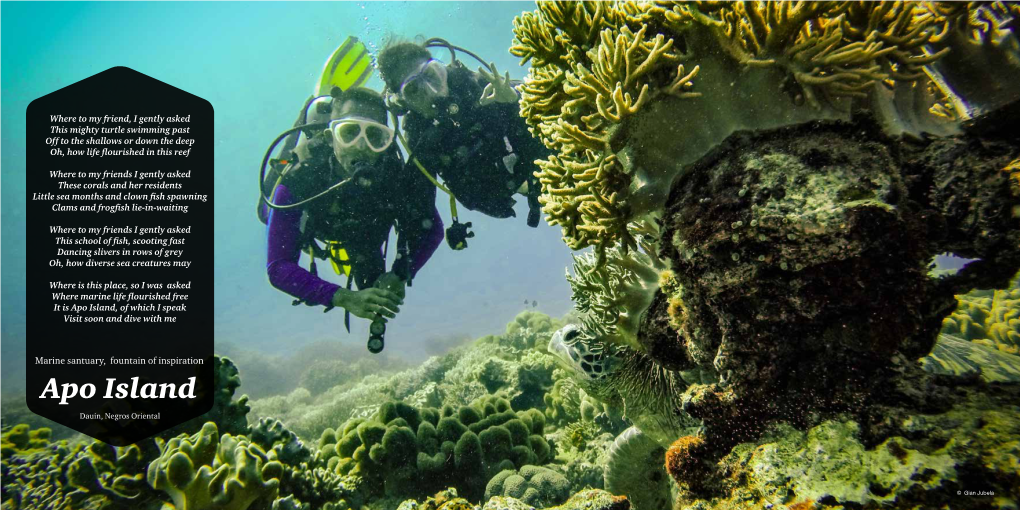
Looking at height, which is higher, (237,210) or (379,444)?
(237,210)

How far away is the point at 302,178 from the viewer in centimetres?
607

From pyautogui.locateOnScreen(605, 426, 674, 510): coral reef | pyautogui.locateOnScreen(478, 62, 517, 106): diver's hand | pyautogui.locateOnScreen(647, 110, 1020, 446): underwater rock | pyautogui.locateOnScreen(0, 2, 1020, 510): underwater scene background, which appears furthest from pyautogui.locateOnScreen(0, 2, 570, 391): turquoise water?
pyautogui.locateOnScreen(647, 110, 1020, 446): underwater rock

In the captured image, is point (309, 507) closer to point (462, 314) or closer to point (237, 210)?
point (462, 314)

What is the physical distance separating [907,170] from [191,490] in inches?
165

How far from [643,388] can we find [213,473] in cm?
288

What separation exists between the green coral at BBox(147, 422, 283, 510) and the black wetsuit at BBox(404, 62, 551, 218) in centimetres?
367

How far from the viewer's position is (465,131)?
5422mm

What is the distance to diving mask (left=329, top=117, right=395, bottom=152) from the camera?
5.54 metres

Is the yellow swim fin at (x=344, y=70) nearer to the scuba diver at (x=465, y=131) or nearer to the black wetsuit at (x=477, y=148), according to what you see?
the scuba diver at (x=465, y=131)

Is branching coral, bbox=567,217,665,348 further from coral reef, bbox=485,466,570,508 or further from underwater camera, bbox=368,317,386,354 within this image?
underwater camera, bbox=368,317,386,354

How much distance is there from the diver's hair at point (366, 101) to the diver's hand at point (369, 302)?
102 inches

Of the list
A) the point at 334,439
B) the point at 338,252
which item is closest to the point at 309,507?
the point at 334,439

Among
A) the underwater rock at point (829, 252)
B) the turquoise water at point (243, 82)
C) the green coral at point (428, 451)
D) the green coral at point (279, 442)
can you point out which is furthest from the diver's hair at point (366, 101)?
the turquoise water at point (243, 82)

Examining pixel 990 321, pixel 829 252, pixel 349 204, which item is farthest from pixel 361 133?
pixel 990 321
